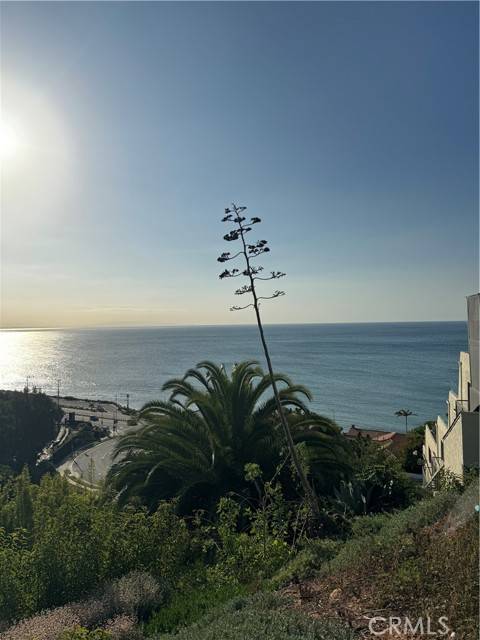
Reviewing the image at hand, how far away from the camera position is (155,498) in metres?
9.52

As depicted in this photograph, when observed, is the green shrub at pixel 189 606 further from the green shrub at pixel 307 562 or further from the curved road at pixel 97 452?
the curved road at pixel 97 452

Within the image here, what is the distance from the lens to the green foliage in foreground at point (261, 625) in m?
3.17

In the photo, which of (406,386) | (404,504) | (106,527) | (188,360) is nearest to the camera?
(106,527)

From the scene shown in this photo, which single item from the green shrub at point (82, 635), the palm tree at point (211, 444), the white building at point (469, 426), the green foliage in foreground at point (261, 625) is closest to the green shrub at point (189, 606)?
the green foliage in foreground at point (261, 625)

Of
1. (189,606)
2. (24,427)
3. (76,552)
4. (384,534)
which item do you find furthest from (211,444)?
(24,427)

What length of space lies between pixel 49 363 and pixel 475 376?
138 metres

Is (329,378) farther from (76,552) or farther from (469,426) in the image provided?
(76,552)

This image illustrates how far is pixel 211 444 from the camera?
935cm

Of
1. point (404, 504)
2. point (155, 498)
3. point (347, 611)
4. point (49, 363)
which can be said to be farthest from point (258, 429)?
point (49, 363)

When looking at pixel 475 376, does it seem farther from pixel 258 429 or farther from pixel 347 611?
pixel 347 611

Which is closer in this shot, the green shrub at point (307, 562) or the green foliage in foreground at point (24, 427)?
the green shrub at point (307, 562)

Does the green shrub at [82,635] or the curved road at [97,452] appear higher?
the green shrub at [82,635]

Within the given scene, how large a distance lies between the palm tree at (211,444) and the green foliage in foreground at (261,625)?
506 cm

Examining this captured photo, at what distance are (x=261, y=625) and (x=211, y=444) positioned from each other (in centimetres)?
606
